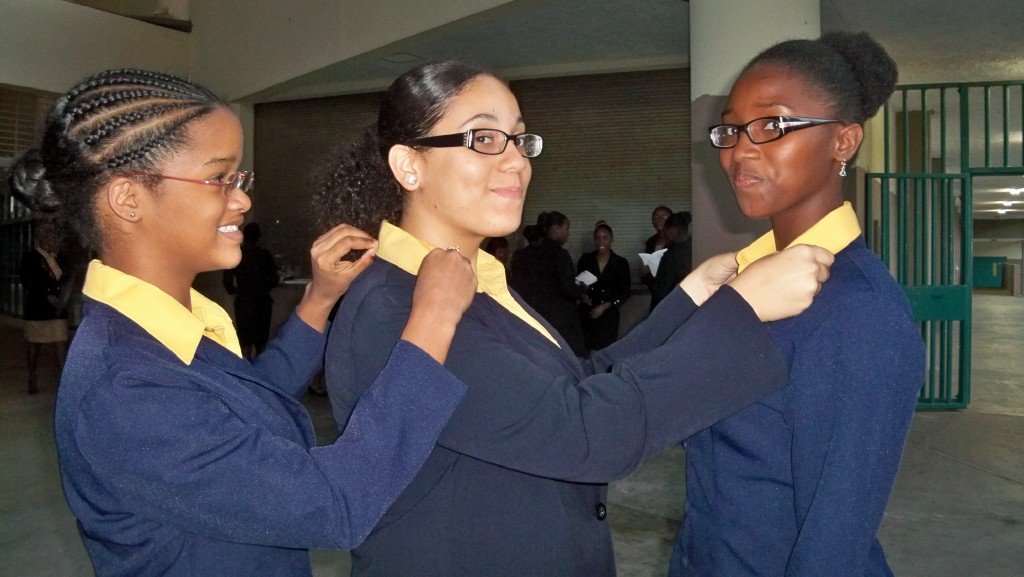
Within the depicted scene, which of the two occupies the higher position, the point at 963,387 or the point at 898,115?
the point at 898,115

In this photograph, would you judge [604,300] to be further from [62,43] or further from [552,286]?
[62,43]

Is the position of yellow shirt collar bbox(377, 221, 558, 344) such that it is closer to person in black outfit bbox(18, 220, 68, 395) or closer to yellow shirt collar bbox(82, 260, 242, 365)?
yellow shirt collar bbox(82, 260, 242, 365)

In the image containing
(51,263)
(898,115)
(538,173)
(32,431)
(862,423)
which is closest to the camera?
(862,423)

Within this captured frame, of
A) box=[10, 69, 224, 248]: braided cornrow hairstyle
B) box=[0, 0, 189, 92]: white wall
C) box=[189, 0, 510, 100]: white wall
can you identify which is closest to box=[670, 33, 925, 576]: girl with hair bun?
box=[10, 69, 224, 248]: braided cornrow hairstyle

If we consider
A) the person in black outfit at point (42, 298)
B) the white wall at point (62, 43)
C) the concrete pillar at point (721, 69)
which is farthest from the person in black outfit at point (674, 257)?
the white wall at point (62, 43)

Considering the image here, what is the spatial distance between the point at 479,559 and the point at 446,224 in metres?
0.53

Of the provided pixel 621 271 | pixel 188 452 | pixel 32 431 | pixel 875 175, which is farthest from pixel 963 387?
pixel 32 431

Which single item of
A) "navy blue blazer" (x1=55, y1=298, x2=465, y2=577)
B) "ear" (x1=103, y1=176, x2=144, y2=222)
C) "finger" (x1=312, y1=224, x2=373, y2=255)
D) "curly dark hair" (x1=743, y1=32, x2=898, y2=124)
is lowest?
"navy blue blazer" (x1=55, y1=298, x2=465, y2=577)

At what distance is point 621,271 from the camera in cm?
646

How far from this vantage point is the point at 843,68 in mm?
1407

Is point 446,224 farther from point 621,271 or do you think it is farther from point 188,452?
point 621,271

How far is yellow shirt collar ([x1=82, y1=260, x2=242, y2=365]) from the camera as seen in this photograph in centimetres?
124

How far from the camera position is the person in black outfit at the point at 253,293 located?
7297mm

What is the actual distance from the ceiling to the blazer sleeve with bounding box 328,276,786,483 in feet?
14.5
